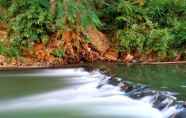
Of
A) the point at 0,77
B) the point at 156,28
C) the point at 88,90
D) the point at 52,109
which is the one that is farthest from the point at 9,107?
the point at 156,28

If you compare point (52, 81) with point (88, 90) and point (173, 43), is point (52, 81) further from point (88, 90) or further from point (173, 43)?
point (173, 43)

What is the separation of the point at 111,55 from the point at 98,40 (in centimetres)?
91

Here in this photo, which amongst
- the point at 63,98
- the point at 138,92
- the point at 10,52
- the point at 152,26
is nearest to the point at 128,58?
the point at 152,26

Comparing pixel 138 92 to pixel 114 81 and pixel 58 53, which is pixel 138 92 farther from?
pixel 58 53

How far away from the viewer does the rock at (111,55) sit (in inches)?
884

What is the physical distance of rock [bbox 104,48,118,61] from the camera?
73.7 feet

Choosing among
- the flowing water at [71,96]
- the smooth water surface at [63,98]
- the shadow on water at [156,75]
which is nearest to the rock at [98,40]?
the shadow on water at [156,75]

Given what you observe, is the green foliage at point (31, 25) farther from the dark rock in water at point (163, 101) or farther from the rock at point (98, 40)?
the dark rock in water at point (163, 101)

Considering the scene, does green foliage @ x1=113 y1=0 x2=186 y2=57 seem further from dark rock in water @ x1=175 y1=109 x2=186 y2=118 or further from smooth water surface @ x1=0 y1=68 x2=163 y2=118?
dark rock in water @ x1=175 y1=109 x2=186 y2=118

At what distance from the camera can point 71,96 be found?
14.1m

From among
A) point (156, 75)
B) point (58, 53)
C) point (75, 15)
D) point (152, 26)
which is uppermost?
point (75, 15)

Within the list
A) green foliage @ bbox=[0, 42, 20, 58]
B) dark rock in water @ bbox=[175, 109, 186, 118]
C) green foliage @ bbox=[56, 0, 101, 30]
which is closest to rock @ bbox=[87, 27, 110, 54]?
green foliage @ bbox=[56, 0, 101, 30]

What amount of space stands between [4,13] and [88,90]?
31.2 ft

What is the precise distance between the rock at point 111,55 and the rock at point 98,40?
0.54ft
